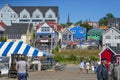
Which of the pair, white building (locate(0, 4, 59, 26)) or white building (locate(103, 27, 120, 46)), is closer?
white building (locate(103, 27, 120, 46))

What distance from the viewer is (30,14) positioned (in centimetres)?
12781

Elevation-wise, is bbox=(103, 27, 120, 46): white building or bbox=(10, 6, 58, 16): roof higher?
bbox=(10, 6, 58, 16): roof

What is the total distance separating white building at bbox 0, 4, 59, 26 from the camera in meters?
127

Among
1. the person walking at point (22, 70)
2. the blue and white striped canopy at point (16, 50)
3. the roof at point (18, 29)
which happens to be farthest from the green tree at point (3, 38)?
the person walking at point (22, 70)

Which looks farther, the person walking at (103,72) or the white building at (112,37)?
the white building at (112,37)

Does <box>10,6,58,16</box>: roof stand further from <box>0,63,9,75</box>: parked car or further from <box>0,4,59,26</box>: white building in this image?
<box>0,63,9,75</box>: parked car

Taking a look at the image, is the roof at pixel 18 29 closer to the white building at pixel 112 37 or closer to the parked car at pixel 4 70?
the white building at pixel 112 37

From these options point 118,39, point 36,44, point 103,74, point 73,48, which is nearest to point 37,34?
point 36,44

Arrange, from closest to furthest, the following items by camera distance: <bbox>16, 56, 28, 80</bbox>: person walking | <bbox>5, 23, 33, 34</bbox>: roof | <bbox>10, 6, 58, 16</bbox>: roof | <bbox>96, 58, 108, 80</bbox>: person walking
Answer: <bbox>96, 58, 108, 80</bbox>: person walking → <bbox>16, 56, 28, 80</bbox>: person walking → <bbox>5, 23, 33, 34</bbox>: roof → <bbox>10, 6, 58, 16</bbox>: roof

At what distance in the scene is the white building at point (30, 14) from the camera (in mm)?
127312

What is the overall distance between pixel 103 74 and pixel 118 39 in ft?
288

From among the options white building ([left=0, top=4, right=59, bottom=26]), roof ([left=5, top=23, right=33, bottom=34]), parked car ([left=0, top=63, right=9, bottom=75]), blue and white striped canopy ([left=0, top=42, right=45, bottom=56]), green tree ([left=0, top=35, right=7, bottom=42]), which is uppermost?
white building ([left=0, top=4, right=59, bottom=26])

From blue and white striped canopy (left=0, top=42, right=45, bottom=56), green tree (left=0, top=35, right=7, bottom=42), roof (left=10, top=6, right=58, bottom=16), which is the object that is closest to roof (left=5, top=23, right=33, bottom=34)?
green tree (left=0, top=35, right=7, bottom=42)

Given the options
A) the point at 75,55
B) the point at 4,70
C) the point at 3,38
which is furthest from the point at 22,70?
the point at 3,38
